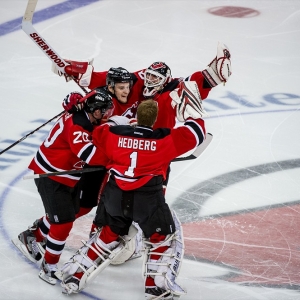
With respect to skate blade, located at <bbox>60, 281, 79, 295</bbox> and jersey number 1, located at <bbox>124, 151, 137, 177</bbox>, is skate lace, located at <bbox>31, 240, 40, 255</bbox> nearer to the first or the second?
skate blade, located at <bbox>60, 281, 79, 295</bbox>

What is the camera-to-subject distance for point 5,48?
7535 mm

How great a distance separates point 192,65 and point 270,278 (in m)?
3.26

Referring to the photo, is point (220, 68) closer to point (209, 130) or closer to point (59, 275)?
point (59, 275)

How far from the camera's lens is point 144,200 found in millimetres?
4039

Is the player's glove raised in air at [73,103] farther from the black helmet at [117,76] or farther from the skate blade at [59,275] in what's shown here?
the skate blade at [59,275]

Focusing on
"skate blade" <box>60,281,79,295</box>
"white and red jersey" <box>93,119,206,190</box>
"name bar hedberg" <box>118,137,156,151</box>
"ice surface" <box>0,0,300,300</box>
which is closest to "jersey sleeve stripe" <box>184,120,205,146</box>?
"white and red jersey" <box>93,119,206,190</box>

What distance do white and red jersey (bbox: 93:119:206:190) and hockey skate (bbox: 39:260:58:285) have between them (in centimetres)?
67

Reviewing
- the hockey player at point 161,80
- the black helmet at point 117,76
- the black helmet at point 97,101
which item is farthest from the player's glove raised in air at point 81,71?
the black helmet at point 97,101

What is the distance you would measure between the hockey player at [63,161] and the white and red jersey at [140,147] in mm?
91

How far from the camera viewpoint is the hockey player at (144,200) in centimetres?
399

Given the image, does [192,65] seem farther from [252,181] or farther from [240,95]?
[252,181]

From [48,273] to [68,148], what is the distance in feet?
2.26

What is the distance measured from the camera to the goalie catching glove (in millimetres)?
4125

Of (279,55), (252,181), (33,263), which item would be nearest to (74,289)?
(33,263)
